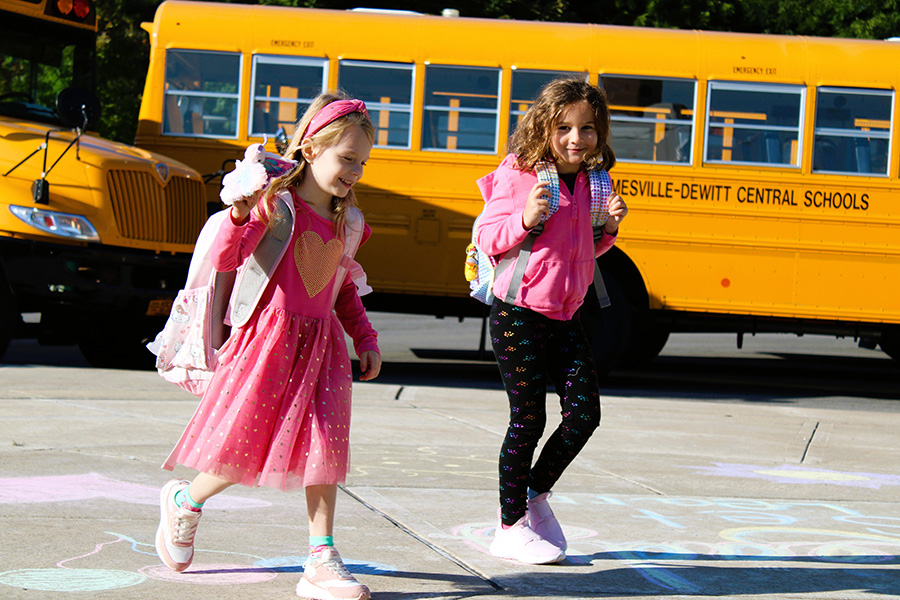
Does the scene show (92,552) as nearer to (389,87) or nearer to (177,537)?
(177,537)

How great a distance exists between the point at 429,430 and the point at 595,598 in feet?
10.7

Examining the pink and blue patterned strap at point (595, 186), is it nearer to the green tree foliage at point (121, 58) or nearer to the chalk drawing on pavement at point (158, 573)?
the chalk drawing on pavement at point (158, 573)

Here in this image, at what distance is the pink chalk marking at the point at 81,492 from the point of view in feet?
13.9

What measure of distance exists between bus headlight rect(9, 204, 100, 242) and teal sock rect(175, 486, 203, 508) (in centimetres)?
538

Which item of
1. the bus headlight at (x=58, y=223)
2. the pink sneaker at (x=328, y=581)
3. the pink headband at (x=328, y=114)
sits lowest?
the pink sneaker at (x=328, y=581)

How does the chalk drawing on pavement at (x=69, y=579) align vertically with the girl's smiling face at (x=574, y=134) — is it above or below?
below

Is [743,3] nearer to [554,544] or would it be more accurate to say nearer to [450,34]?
[450,34]

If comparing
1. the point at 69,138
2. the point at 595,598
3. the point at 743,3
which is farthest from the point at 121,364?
the point at 743,3

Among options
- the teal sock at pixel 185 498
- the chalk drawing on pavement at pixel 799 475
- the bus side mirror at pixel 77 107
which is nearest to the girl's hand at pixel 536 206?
the teal sock at pixel 185 498

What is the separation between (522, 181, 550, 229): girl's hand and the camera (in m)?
3.55

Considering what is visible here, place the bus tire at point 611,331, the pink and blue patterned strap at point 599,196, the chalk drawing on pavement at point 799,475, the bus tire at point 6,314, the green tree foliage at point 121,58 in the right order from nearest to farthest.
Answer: the pink and blue patterned strap at point 599,196, the chalk drawing on pavement at point 799,475, the bus tire at point 6,314, the bus tire at point 611,331, the green tree foliage at point 121,58

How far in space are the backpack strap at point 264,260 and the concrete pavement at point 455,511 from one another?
2.63 feet

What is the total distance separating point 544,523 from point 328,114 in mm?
1523

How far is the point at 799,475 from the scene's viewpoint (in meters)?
5.66
